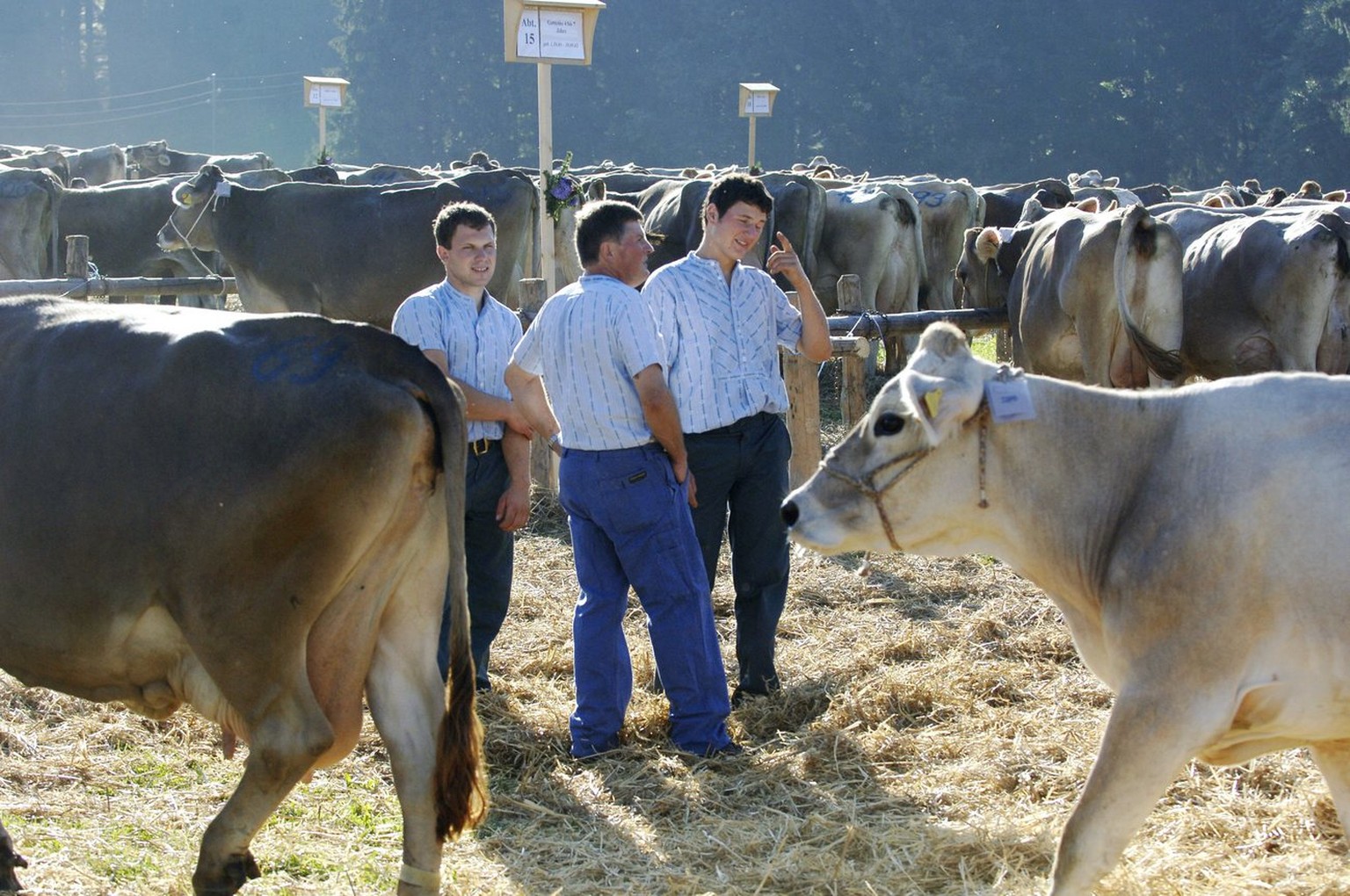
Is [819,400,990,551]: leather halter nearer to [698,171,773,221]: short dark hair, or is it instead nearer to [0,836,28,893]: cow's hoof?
[698,171,773,221]: short dark hair

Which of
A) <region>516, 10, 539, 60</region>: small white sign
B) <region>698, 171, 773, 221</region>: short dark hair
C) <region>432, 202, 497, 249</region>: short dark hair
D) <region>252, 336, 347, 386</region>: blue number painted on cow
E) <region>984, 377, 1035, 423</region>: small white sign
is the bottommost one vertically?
<region>984, 377, 1035, 423</region>: small white sign

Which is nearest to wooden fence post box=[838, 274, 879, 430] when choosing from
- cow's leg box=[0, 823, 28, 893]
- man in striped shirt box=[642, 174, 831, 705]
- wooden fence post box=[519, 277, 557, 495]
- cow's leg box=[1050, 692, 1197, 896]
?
wooden fence post box=[519, 277, 557, 495]

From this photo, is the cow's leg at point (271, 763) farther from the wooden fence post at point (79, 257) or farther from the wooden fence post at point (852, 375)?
the wooden fence post at point (79, 257)

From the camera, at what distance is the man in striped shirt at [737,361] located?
5.40 metres

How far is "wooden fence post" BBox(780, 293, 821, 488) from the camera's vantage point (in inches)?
312

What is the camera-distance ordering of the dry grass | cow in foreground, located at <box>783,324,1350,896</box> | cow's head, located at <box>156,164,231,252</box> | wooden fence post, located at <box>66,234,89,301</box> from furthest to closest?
cow's head, located at <box>156,164,231,252</box>, wooden fence post, located at <box>66,234,89,301</box>, the dry grass, cow in foreground, located at <box>783,324,1350,896</box>

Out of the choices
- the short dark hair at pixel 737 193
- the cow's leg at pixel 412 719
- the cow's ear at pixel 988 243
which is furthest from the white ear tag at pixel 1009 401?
the cow's ear at pixel 988 243

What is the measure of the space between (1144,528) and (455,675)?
188 cm

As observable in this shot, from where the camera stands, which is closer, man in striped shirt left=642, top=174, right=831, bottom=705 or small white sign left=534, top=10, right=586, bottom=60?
man in striped shirt left=642, top=174, right=831, bottom=705

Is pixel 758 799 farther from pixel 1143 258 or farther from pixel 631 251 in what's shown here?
pixel 1143 258

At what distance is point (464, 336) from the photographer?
5.28m

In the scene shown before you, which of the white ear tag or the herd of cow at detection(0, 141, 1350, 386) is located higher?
the white ear tag

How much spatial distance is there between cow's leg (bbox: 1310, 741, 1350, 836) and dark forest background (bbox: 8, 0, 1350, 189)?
156 feet

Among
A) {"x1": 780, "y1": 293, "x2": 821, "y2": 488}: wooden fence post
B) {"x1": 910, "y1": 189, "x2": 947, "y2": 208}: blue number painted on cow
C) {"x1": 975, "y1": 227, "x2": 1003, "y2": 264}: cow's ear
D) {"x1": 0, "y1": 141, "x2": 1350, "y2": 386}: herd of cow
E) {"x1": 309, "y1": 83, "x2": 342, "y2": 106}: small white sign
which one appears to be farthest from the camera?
{"x1": 309, "y1": 83, "x2": 342, "y2": 106}: small white sign
